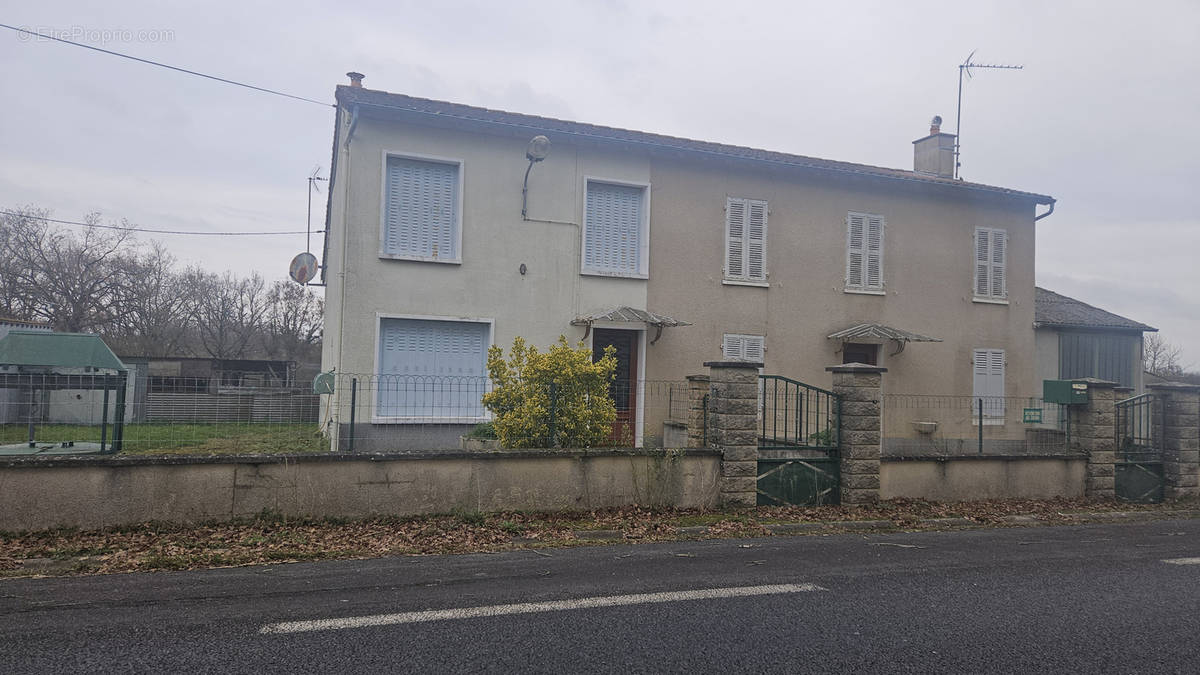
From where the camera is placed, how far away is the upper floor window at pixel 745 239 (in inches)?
603

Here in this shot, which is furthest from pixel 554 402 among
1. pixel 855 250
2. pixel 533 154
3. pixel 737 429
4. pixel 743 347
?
pixel 855 250

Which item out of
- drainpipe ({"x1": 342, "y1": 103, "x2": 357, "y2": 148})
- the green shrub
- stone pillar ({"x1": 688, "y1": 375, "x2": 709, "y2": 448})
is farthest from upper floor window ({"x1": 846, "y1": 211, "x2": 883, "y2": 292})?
drainpipe ({"x1": 342, "y1": 103, "x2": 357, "y2": 148})

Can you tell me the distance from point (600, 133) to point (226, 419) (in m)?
8.18

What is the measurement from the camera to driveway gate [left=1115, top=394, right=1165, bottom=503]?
464 inches

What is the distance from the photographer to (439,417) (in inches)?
478

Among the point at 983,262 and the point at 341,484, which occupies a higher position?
the point at 983,262

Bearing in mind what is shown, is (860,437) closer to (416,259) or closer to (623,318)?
(623,318)

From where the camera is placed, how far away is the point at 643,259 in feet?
48.3

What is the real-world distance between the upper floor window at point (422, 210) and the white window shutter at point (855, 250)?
7731 mm

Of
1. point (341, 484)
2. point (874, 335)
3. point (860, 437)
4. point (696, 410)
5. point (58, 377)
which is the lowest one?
point (341, 484)

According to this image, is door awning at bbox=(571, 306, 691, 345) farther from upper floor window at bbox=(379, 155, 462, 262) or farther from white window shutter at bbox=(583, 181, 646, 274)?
upper floor window at bbox=(379, 155, 462, 262)

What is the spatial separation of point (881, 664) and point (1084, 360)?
17.0 metres

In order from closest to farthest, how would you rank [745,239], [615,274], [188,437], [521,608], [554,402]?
[521,608]
[188,437]
[554,402]
[615,274]
[745,239]

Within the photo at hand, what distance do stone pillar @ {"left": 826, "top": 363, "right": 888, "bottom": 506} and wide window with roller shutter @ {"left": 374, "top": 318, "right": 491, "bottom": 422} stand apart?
512 centimetres
